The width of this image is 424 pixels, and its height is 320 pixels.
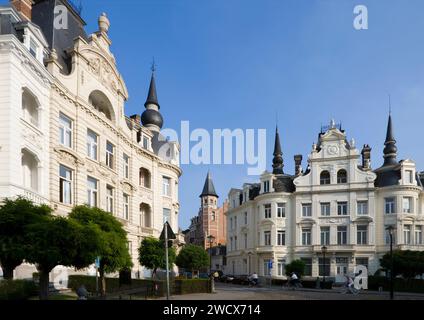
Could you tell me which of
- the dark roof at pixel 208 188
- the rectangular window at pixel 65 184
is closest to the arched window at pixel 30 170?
the rectangular window at pixel 65 184

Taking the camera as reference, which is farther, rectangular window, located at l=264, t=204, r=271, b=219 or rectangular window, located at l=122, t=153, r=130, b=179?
rectangular window, located at l=264, t=204, r=271, b=219

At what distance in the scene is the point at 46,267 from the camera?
50.5 ft

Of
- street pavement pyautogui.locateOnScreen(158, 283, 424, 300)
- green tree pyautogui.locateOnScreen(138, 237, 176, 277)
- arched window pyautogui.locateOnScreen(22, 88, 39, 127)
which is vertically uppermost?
arched window pyautogui.locateOnScreen(22, 88, 39, 127)

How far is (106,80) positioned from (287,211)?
32.3 meters

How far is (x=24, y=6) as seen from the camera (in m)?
28.6

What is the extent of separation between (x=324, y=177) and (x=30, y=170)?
40007 millimetres

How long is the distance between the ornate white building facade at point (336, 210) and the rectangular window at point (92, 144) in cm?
3126

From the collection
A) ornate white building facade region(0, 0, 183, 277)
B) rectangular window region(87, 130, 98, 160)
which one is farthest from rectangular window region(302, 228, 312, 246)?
rectangular window region(87, 130, 98, 160)

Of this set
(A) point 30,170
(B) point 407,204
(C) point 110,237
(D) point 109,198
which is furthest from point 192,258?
(B) point 407,204

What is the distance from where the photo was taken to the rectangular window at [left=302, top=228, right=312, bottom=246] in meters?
54.8

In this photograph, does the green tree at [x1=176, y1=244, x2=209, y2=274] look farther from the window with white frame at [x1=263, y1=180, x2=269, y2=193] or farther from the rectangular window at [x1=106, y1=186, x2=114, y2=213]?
the window with white frame at [x1=263, y1=180, x2=269, y2=193]

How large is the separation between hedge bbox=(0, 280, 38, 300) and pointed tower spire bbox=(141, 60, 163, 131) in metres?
30.2

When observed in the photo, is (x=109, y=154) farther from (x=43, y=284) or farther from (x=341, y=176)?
(x=341, y=176)
